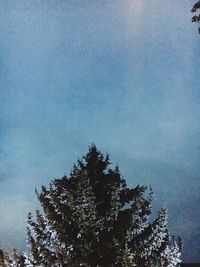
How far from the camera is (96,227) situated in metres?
16.5

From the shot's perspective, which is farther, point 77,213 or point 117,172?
point 117,172

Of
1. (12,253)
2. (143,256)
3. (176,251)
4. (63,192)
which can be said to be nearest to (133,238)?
(143,256)

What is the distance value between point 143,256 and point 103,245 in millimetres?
1622

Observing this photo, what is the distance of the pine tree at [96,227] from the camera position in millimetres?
16188

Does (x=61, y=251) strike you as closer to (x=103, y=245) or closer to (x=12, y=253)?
(x=103, y=245)

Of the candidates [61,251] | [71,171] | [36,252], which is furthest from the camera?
[71,171]

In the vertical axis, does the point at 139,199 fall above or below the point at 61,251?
above

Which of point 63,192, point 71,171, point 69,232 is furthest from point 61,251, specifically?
point 71,171

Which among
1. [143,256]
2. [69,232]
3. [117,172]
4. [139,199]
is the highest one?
[117,172]

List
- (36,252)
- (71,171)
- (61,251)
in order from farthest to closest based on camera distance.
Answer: (71,171)
(36,252)
(61,251)

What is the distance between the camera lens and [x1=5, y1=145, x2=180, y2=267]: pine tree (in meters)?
16.2

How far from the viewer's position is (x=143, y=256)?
54.1 ft

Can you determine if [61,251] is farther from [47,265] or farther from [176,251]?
[176,251]

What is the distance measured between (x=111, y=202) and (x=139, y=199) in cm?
132
